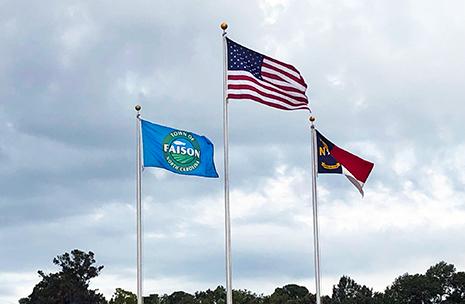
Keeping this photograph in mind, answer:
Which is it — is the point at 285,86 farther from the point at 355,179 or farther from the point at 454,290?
the point at 454,290

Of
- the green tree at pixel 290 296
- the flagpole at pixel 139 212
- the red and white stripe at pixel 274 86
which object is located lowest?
the flagpole at pixel 139 212

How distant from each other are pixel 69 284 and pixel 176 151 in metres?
105

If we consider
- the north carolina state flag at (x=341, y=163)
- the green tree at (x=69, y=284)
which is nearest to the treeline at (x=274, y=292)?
the green tree at (x=69, y=284)

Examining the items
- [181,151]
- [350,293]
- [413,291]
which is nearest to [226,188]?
[181,151]

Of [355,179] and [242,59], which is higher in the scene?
[242,59]

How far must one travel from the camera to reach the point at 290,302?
389 feet

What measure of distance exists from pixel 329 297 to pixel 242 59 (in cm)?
9837

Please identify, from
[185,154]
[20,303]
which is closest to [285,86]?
[185,154]

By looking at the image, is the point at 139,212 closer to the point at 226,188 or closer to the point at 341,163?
the point at 226,188

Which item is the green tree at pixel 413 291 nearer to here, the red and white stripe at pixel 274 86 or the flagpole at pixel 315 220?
the flagpole at pixel 315 220

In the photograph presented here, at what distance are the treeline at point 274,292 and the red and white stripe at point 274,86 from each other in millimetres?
85923

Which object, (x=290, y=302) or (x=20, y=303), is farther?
(x=20, y=303)

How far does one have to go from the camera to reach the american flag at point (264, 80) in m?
32.5

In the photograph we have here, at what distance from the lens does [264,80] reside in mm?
32656
